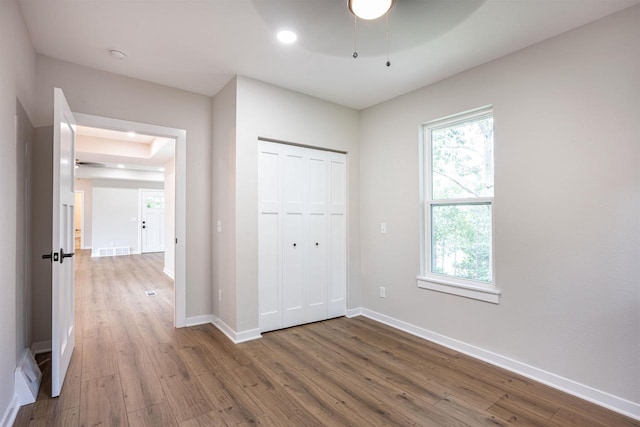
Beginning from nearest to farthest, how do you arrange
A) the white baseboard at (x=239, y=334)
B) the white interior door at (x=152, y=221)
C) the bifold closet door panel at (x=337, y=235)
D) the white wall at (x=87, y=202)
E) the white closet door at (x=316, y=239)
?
the white baseboard at (x=239, y=334) → the white closet door at (x=316, y=239) → the bifold closet door panel at (x=337, y=235) → the white wall at (x=87, y=202) → the white interior door at (x=152, y=221)

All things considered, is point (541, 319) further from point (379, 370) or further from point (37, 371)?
point (37, 371)

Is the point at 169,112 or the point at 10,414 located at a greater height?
the point at 169,112

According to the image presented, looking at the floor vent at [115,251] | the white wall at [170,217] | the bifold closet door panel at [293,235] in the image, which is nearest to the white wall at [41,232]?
the bifold closet door panel at [293,235]

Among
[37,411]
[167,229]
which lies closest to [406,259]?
[37,411]

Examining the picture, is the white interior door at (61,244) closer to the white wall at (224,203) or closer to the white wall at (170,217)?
the white wall at (224,203)

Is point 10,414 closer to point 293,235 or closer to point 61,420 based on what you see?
point 61,420

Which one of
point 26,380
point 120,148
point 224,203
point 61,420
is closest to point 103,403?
point 61,420

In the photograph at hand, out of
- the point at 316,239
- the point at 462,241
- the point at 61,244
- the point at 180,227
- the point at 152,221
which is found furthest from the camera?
the point at 152,221

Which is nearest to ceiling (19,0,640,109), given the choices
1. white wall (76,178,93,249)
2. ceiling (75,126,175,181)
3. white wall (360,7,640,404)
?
white wall (360,7,640,404)

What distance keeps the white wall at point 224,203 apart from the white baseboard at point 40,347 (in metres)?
1.48

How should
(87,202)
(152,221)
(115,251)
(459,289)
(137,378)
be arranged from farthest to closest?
(152,221) < (87,202) < (115,251) < (459,289) < (137,378)

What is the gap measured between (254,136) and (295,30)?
1.16 metres

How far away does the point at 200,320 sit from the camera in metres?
3.58

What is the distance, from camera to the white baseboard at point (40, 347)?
108 inches
